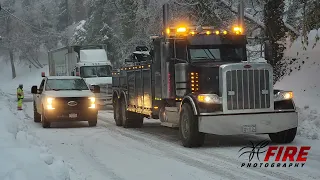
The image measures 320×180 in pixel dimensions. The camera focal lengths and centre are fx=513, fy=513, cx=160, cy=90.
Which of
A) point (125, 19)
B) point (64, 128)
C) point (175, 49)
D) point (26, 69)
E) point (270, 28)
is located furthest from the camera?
point (26, 69)

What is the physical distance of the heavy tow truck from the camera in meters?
11.6

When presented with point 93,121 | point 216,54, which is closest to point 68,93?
point 93,121

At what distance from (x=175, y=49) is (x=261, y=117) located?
288 centimetres

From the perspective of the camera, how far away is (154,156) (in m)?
10.8

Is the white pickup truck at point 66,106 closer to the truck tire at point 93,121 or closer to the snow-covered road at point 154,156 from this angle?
the truck tire at point 93,121

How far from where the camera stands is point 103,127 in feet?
57.1

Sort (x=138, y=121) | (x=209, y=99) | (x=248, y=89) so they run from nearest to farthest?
(x=209, y=99) < (x=248, y=89) < (x=138, y=121)

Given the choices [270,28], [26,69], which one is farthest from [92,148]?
[26,69]

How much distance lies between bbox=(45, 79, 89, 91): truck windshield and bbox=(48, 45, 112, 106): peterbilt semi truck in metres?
7.36

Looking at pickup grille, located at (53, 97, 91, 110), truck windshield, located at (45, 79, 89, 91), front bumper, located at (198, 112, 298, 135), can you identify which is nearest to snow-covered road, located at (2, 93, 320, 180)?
front bumper, located at (198, 112, 298, 135)

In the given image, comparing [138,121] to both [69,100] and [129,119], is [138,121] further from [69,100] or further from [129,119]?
[69,100]

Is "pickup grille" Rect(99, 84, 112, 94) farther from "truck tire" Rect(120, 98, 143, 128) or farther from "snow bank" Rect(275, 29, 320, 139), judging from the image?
"snow bank" Rect(275, 29, 320, 139)

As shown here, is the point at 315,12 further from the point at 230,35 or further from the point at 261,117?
the point at 261,117

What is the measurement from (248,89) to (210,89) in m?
0.98
